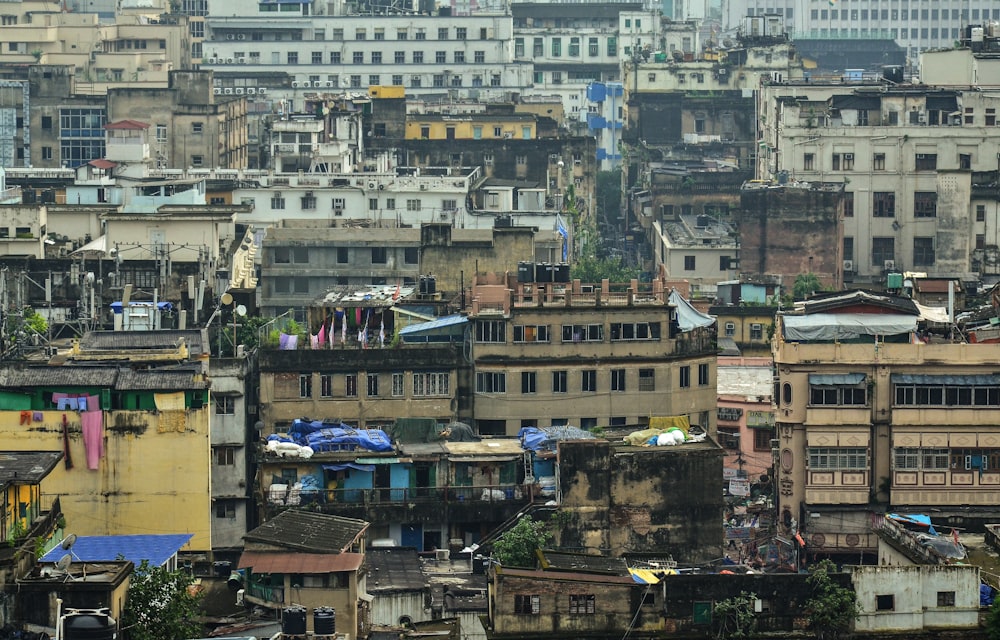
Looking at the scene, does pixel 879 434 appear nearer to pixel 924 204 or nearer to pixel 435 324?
pixel 435 324

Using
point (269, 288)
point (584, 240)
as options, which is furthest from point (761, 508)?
point (584, 240)

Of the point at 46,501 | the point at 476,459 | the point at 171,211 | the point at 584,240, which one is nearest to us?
the point at 46,501

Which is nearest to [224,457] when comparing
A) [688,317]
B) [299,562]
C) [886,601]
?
[688,317]

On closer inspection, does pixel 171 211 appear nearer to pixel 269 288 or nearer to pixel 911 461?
pixel 269 288

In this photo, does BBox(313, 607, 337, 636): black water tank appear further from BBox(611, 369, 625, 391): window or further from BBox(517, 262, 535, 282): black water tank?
BBox(517, 262, 535, 282): black water tank

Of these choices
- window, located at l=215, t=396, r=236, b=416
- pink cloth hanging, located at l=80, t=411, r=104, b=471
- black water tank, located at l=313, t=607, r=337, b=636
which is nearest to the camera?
black water tank, located at l=313, t=607, r=337, b=636

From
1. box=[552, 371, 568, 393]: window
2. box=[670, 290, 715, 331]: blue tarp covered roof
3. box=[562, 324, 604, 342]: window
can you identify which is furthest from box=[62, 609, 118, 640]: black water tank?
box=[670, 290, 715, 331]: blue tarp covered roof
